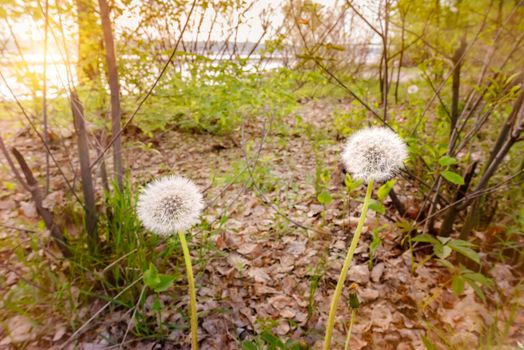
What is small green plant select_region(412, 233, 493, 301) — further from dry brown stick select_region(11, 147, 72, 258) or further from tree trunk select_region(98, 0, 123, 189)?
dry brown stick select_region(11, 147, 72, 258)

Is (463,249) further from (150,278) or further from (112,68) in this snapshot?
(112,68)

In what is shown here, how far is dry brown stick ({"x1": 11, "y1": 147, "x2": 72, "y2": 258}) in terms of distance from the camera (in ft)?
4.38

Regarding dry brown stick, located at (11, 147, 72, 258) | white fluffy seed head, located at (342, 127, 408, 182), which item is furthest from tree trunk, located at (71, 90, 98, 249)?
white fluffy seed head, located at (342, 127, 408, 182)

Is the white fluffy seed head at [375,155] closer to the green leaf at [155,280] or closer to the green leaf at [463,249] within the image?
the green leaf at [463,249]

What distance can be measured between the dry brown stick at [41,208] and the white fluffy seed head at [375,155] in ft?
4.32

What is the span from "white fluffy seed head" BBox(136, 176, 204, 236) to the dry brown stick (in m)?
0.62

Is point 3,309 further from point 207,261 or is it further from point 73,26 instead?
point 73,26

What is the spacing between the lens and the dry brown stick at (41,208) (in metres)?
1.33

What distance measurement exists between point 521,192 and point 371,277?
3.77 ft

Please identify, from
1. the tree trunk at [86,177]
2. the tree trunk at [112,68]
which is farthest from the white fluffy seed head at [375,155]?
the tree trunk at [86,177]

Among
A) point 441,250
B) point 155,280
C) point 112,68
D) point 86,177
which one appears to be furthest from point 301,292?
point 112,68

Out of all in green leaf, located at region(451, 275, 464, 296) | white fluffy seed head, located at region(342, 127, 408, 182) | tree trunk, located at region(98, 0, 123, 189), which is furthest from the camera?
tree trunk, located at region(98, 0, 123, 189)

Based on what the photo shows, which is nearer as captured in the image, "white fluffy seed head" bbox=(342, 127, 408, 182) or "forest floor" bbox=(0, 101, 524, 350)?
"white fluffy seed head" bbox=(342, 127, 408, 182)

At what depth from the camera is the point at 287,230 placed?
2113 mm
